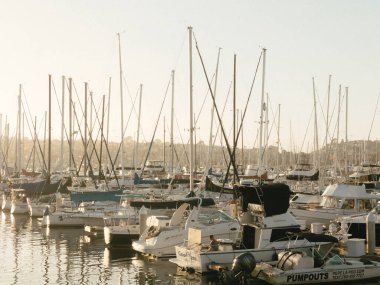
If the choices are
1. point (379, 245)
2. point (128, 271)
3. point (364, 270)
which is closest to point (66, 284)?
point (128, 271)

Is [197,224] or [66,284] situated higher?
[197,224]

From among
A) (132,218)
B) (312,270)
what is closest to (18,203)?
(132,218)

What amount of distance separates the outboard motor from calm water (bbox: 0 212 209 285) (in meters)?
1.50

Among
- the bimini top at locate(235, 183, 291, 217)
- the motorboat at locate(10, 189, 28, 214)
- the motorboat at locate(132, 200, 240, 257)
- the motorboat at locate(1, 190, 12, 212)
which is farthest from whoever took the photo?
the motorboat at locate(1, 190, 12, 212)

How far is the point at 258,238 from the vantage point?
24.4 meters

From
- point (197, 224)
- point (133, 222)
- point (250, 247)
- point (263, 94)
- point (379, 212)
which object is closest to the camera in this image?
point (250, 247)

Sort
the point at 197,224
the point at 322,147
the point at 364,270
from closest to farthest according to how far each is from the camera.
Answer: the point at 364,270 → the point at 197,224 → the point at 322,147

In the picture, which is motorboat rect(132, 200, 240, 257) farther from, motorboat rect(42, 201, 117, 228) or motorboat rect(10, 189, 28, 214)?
motorboat rect(10, 189, 28, 214)

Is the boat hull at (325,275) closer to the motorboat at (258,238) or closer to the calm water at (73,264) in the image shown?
the calm water at (73,264)

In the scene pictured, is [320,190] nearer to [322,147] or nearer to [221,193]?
[221,193]

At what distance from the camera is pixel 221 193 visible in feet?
144

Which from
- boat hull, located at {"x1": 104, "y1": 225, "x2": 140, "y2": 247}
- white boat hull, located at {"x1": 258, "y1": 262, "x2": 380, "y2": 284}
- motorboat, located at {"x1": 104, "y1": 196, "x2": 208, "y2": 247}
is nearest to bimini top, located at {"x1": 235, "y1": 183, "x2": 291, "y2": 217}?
white boat hull, located at {"x1": 258, "y1": 262, "x2": 380, "y2": 284}

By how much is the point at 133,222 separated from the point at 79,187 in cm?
1959

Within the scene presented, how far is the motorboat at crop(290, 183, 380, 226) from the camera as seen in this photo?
34.1 m
